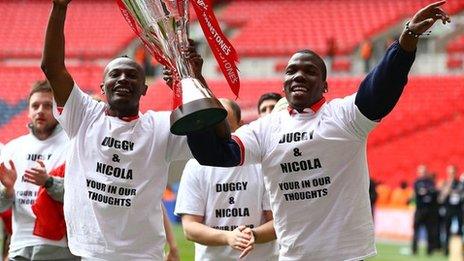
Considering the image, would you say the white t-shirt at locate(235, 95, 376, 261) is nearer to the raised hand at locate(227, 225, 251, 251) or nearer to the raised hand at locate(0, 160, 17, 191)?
the raised hand at locate(227, 225, 251, 251)

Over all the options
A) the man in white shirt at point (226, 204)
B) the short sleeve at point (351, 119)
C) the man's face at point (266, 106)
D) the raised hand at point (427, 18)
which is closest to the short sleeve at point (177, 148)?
the short sleeve at point (351, 119)

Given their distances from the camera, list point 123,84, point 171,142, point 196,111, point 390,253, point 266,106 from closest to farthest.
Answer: point 196,111, point 123,84, point 171,142, point 266,106, point 390,253

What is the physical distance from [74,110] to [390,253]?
1288 cm

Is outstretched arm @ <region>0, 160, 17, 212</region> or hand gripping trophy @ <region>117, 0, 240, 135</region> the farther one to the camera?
outstretched arm @ <region>0, 160, 17, 212</region>

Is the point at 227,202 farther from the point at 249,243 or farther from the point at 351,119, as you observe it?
the point at 351,119

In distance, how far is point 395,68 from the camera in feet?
15.8

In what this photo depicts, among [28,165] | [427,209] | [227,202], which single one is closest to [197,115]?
[227,202]

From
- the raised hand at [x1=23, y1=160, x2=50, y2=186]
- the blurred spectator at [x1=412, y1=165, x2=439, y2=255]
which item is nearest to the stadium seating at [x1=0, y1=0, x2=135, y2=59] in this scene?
the blurred spectator at [x1=412, y1=165, x2=439, y2=255]

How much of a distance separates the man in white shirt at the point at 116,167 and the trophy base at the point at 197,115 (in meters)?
0.84

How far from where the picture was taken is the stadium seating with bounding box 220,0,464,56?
108 feet

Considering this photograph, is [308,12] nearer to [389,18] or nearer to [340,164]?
[389,18]

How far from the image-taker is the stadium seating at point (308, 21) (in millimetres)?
33031

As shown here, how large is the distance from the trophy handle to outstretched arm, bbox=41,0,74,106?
78cm

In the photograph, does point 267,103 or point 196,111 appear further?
point 267,103
